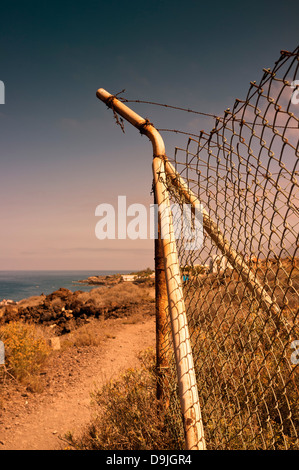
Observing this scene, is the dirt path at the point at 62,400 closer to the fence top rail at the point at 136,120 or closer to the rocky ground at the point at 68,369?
the rocky ground at the point at 68,369

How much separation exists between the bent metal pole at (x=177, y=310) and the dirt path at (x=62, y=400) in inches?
80.7

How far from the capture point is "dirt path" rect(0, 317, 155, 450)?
406cm

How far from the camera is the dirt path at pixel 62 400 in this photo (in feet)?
13.3

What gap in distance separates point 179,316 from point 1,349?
18.1 feet

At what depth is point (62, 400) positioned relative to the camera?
16.8 feet

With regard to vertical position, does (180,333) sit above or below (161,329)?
above

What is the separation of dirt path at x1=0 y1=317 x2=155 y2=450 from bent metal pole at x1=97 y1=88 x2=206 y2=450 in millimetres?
2049

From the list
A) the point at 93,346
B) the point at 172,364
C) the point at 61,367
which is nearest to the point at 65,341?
the point at 93,346

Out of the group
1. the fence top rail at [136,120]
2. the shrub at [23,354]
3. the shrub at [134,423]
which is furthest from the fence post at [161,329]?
the shrub at [23,354]

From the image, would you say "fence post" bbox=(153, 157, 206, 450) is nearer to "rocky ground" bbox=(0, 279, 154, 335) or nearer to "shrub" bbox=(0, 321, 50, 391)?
"shrub" bbox=(0, 321, 50, 391)

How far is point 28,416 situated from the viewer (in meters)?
4.56

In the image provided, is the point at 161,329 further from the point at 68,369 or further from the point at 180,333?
the point at 68,369

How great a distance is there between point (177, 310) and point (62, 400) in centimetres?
448

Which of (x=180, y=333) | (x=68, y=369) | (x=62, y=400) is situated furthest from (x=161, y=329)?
(x=68, y=369)
